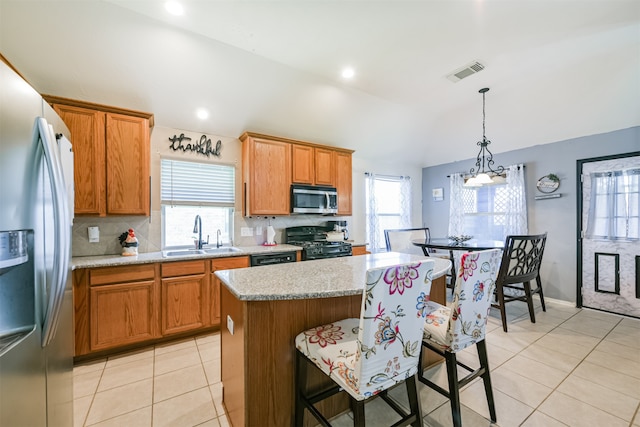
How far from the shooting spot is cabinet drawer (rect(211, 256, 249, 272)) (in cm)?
294

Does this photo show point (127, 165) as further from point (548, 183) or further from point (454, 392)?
point (548, 183)

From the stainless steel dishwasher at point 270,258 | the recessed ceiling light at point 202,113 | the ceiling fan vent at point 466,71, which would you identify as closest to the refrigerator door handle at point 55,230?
the stainless steel dishwasher at point 270,258

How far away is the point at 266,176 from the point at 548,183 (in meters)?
4.15

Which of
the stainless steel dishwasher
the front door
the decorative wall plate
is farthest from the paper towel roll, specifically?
the front door

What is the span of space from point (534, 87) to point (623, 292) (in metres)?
2.88

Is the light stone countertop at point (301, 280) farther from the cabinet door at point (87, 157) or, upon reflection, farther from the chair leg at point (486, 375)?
the cabinet door at point (87, 157)

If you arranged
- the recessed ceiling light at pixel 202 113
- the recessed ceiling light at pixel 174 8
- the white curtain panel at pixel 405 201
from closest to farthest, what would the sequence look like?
1. the recessed ceiling light at pixel 174 8
2. the recessed ceiling light at pixel 202 113
3. the white curtain panel at pixel 405 201

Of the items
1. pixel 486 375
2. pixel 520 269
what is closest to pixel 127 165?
pixel 486 375

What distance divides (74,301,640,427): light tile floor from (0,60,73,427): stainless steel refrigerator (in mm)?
841

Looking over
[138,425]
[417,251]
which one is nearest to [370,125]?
[417,251]

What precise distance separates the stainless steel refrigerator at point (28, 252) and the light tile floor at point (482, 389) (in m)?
0.84

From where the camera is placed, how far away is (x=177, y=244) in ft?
11.1

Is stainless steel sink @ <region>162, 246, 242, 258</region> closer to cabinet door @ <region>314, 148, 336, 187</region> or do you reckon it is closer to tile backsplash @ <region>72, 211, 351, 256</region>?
tile backsplash @ <region>72, 211, 351, 256</region>

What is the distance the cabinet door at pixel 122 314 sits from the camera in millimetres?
2393
